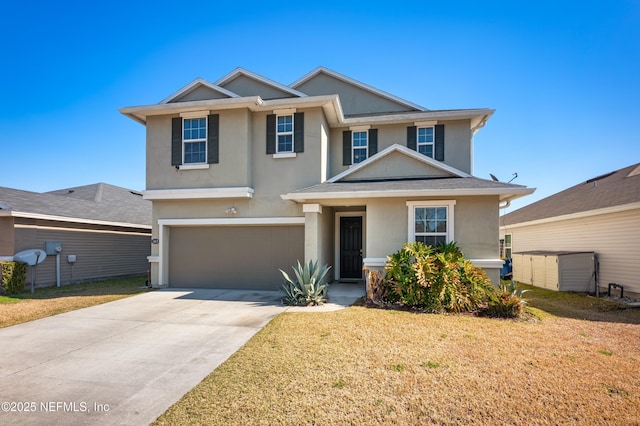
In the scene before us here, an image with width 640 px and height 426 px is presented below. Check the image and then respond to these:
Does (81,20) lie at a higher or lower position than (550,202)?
higher

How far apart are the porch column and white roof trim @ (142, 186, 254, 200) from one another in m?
2.27

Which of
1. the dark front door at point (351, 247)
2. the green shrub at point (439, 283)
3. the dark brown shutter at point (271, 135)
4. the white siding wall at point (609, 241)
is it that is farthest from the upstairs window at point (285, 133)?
the white siding wall at point (609, 241)

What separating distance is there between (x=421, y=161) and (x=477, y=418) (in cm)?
859

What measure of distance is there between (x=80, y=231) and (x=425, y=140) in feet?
48.5

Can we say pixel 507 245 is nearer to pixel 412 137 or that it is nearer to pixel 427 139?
pixel 427 139

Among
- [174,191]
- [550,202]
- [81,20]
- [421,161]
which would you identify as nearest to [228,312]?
[174,191]

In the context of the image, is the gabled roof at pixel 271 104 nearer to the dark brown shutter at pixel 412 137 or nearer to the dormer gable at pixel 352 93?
the dormer gable at pixel 352 93

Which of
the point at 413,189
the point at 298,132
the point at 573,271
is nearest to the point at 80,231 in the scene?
the point at 298,132

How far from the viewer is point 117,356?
5.26 metres

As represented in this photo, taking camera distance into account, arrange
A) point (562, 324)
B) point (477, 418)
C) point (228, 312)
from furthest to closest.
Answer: point (228, 312), point (562, 324), point (477, 418)

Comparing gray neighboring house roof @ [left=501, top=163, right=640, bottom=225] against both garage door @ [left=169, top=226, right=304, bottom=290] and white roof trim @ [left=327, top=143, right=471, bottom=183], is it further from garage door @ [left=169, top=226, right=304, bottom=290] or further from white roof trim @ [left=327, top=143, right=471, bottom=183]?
garage door @ [left=169, top=226, right=304, bottom=290]

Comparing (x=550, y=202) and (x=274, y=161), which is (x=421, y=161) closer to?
(x=274, y=161)

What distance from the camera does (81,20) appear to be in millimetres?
10594

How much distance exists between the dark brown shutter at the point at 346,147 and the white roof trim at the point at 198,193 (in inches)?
157
